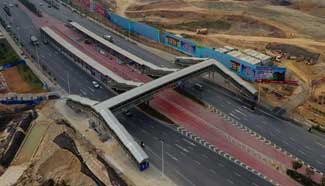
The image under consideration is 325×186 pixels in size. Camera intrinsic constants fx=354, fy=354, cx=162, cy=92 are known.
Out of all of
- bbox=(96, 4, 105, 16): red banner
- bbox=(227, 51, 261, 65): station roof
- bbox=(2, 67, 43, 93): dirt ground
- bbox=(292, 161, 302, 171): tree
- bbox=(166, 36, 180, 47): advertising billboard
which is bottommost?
bbox=(292, 161, 302, 171): tree

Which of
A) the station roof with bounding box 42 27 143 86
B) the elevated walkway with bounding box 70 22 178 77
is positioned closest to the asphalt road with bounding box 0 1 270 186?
the station roof with bounding box 42 27 143 86

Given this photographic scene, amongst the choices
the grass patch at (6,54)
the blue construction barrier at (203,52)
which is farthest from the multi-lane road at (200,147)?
the grass patch at (6,54)

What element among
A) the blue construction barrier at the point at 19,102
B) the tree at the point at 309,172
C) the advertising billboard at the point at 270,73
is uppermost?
the advertising billboard at the point at 270,73

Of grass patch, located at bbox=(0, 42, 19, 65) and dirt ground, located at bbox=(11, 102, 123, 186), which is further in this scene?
grass patch, located at bbox=(0, 42, 19, 65)

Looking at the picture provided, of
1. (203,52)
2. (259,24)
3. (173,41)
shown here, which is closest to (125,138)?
(203,52)

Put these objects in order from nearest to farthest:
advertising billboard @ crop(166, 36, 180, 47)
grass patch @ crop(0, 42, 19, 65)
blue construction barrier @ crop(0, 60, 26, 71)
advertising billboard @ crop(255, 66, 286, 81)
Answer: advertising billboard @ crop(255, 66, 286, 81) → blue construction barrier @ crop(0, 60, 26, 71) → grass patch @ crop(0, 42, 19, 65) → advertising billboard @ crop(166, 36, 180, 47)

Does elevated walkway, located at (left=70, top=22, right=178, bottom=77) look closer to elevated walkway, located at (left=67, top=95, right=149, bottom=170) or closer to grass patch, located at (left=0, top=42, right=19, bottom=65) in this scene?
grass patch, located at (left=0, top=42, right=19, bottom=65)

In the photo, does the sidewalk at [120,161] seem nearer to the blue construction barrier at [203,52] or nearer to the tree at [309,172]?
the tree at [309,172]
